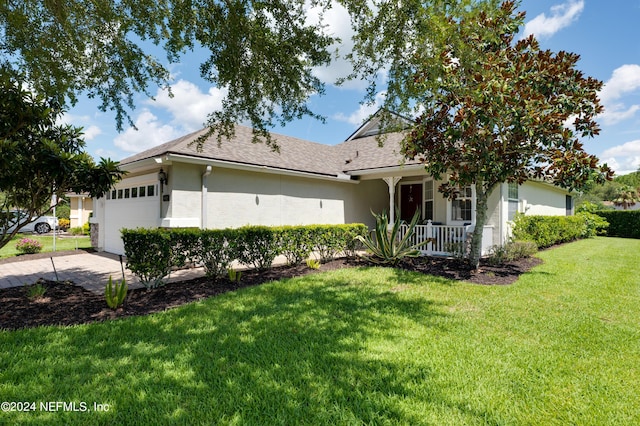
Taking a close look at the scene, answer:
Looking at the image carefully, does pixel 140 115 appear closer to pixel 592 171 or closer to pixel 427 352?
pixel 427 352

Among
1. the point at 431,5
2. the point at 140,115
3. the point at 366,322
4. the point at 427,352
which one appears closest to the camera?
the point at 427,352

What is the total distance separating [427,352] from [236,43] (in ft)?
19.5

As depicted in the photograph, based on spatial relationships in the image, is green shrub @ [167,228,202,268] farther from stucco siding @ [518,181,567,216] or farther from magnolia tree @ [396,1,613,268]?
stucco siding @ [518,181,567,216]

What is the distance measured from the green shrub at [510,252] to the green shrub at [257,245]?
21.2 ft

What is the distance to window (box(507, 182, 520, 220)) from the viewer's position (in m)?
11.8

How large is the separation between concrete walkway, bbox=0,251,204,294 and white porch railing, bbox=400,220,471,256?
749 centimetres

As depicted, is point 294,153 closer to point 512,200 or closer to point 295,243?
point 295,243

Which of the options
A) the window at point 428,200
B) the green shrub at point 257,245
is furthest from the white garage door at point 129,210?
the window at point 428,200

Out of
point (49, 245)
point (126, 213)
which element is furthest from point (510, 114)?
point (49, 245)

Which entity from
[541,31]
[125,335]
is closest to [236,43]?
[125,335]

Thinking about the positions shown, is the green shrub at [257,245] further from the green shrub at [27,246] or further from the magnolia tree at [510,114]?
the green shrub at [27,246]

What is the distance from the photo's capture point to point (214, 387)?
2.89 metres

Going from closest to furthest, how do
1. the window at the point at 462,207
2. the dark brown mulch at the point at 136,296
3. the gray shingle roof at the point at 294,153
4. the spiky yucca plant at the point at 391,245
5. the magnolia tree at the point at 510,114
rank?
the dark brown mulch at the point at 136,296 → the magnolia tree at the point at 510,114 → the spiky yucca plant at the point at 391,245 → the gray shingle roof at the point at 294,153 → the window at the point at 462,207

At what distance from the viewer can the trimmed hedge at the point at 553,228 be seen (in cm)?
1200
